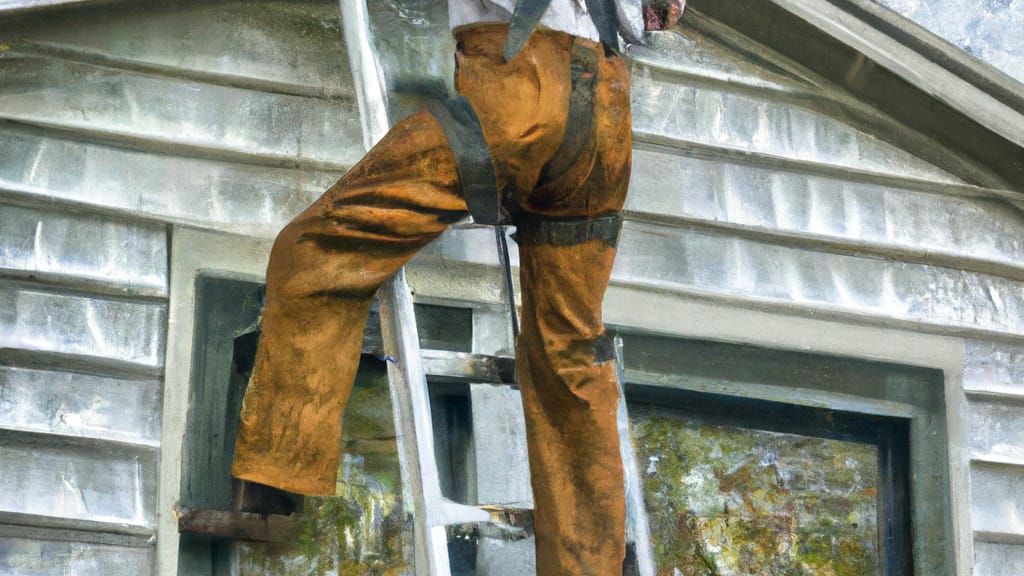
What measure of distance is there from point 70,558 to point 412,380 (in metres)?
0.81

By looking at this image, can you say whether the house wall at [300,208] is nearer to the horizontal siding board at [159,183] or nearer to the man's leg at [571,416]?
the horizontal siding board at [159,183]

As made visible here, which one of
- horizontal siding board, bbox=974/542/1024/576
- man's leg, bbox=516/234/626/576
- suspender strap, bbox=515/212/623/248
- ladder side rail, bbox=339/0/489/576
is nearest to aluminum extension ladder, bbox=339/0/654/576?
ladder side rail, bbox=339/0/489/576

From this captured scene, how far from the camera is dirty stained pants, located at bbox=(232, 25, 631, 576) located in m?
2.99

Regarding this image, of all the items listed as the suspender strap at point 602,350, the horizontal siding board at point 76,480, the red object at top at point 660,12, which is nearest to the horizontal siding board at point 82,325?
the horizontal siding board at point 76,480

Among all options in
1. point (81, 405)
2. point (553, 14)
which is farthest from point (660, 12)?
point (81, 405)

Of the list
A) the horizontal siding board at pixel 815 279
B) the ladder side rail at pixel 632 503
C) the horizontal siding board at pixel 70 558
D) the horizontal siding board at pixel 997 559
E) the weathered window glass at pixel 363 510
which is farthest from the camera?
the horizontal siding board at pixel 997 559

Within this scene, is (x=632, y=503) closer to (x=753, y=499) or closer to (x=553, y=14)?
(x=753, y=499)

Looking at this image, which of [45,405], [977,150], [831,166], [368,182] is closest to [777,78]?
[831,166]

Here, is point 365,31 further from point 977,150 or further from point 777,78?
point 977,150

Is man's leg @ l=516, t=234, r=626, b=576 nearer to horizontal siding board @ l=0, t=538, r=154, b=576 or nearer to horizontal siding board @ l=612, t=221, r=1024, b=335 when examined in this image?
horizontal siding board @ l=612, t=221, r=1024, b=335

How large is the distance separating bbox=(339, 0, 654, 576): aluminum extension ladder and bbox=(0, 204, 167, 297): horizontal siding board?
561 mm

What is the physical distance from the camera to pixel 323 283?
2988 millimetres

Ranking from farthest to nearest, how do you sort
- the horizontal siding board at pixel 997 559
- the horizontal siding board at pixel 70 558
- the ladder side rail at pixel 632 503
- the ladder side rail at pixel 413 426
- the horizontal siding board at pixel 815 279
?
the horizontal siding board at pixel 997 559
the horizontal siding board at pixel 815 279
the ladder side rail at pixel 632 503
the horizontal siding board at pixel 70 558
the ladder side rail at pixel 413 426

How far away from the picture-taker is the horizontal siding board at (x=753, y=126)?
160 inches
